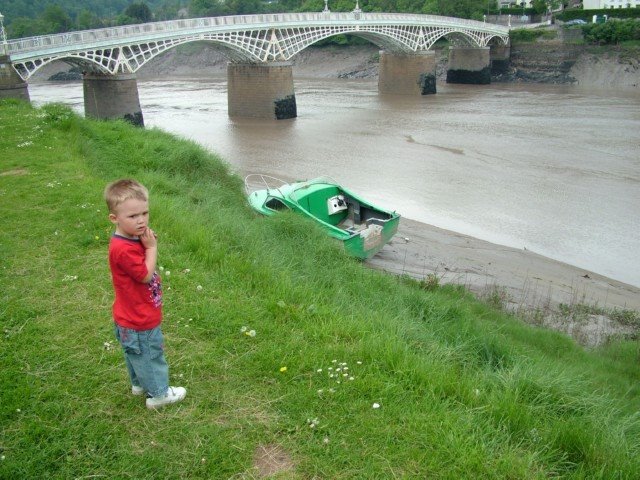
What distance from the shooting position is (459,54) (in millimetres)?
49656

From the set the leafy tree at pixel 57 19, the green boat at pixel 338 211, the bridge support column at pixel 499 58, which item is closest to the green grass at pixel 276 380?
the green boat at pixel 338 211

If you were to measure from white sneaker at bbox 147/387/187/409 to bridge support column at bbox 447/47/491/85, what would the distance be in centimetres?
4972

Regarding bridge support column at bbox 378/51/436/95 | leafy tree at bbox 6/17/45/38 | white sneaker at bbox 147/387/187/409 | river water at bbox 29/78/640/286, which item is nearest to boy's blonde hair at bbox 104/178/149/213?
white sneaker at bbox 147/387/187/409

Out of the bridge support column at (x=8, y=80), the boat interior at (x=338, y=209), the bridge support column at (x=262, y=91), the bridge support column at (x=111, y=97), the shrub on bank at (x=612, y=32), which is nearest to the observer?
the boat interior at (x=338, y=209)

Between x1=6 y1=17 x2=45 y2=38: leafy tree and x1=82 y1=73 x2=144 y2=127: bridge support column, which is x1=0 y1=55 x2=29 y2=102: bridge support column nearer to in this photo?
x1=82 y1=73 x2=144 y2=127: bridge support column

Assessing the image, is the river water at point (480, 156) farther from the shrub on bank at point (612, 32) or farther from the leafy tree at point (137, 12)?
the leafy tree at point (137, 12)

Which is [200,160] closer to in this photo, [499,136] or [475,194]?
[475,194]

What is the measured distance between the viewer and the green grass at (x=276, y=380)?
3.07 meters

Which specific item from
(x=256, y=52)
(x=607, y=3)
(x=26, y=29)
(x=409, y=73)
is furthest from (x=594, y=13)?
(x=26, y=29)

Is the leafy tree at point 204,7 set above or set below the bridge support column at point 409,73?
above

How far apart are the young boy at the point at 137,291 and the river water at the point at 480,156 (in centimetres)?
935

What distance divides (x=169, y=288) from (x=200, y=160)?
6.77 m

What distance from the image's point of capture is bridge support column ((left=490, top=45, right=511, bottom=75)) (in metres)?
50.1

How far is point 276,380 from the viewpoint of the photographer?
3.71 meters
